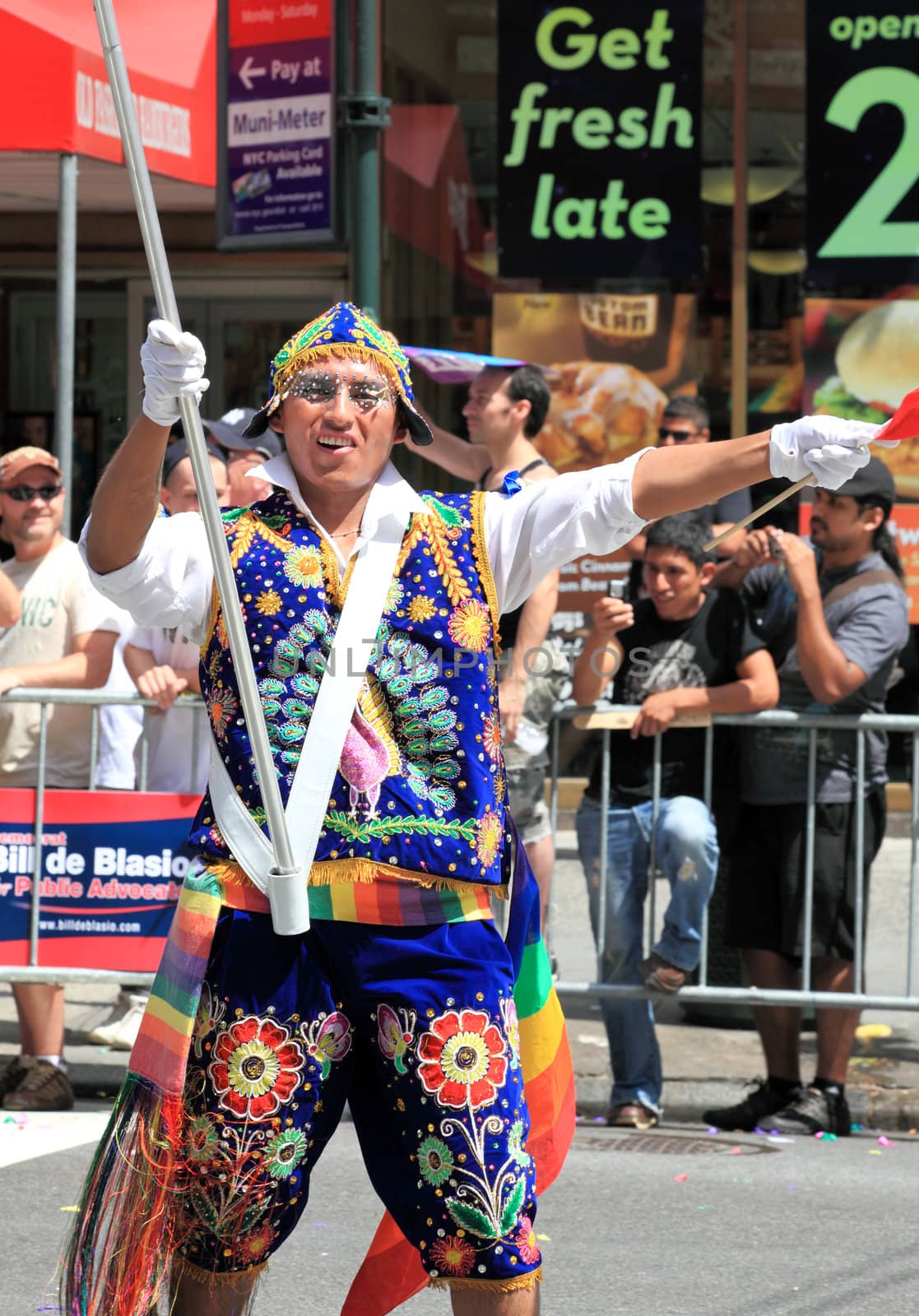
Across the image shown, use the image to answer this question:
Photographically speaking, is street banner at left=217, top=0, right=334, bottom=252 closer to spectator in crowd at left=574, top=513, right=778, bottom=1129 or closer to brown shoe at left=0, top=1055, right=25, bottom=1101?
spectator in crowd at left=574, top=513, right=778, bottom=1129

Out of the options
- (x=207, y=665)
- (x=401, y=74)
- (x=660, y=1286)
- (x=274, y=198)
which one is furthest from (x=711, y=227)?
(x=207, y=665)

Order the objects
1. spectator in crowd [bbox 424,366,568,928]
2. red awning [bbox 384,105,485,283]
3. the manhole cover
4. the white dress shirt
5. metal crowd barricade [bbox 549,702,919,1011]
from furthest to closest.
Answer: red awning [bbox 384,105,485,283]
metal crowd barricade [bbox 549,702,919,1011]
spectator in crowd [bbox 424,366,568,928]
the manhole cover
the white dress shirt

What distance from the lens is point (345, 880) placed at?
3299 mm

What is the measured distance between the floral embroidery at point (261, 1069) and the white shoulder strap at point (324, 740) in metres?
0.23

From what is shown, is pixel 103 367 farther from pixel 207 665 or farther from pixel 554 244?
pixel 207 665

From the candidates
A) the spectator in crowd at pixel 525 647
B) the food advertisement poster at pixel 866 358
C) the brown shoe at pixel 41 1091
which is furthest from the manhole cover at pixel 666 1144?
the food advertisement poster at pixel 866 358

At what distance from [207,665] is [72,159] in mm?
5349

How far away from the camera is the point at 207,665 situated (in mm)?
3455

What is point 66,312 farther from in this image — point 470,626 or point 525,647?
point 470,626

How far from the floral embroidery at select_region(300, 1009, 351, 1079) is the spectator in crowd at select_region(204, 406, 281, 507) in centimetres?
385

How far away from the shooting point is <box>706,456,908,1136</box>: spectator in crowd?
247 inches

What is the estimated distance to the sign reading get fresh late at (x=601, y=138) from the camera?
33.2 feet

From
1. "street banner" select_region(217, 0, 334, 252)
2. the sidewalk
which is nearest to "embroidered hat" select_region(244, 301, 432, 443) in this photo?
the sidewalk

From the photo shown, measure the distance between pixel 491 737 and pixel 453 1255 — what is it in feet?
2.79
